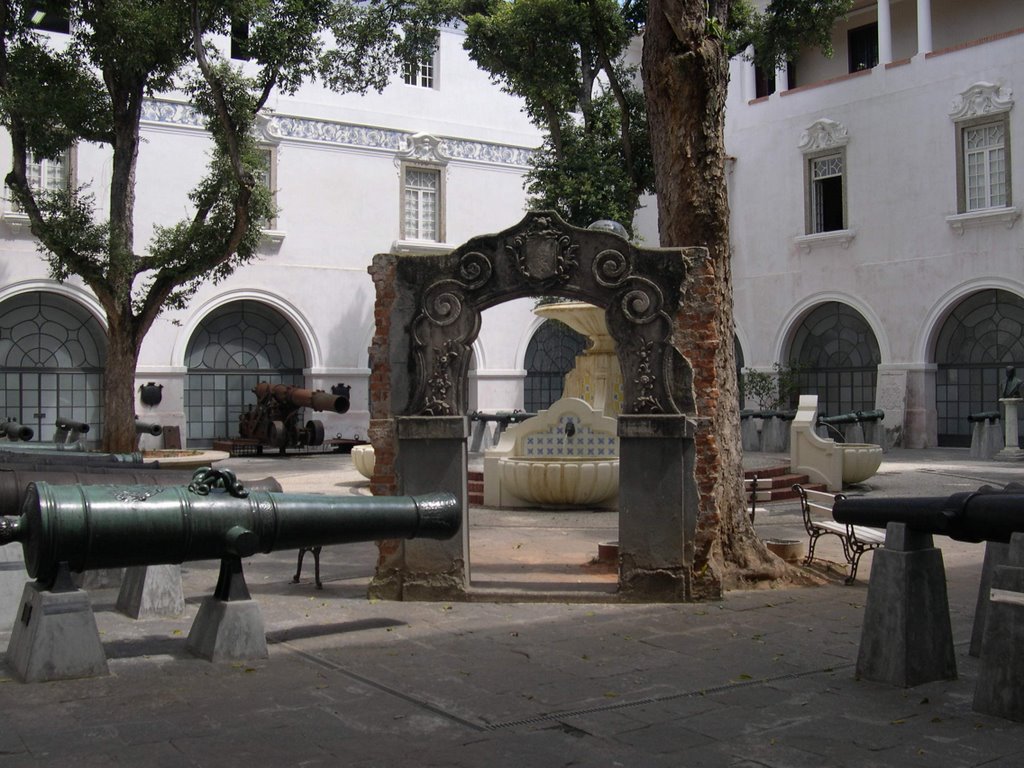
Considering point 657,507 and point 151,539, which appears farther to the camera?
point 657,507

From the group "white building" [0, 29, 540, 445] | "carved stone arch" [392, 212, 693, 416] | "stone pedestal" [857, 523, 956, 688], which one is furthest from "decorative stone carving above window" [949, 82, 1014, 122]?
"stone pedestal" [857, 523, 956, 688]

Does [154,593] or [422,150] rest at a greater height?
[422,150]

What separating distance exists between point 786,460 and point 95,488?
11781mm

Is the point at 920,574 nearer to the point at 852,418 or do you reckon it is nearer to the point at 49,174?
the point at 852,418

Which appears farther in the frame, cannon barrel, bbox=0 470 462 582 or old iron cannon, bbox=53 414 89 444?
old iron cannon, bbox=53 414 89 444

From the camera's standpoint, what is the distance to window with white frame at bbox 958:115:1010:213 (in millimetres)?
21484

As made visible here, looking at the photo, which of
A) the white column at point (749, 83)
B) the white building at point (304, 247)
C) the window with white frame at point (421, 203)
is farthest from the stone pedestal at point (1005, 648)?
the white column at point (749, 83)

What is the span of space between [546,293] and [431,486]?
1554 mm

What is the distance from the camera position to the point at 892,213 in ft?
75.9

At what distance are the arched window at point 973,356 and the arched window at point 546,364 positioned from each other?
8588mm

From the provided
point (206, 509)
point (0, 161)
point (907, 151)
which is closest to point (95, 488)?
point (206, 509)

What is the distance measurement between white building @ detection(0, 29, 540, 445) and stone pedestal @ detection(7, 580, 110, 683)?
49.4 feet

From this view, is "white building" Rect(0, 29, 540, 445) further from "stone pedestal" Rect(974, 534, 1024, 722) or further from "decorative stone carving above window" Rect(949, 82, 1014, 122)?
"stone pedestal" Rect(974, 534, 1024, 722)

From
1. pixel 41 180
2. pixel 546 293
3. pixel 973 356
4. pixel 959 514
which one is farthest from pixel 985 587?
pixel 41 180
